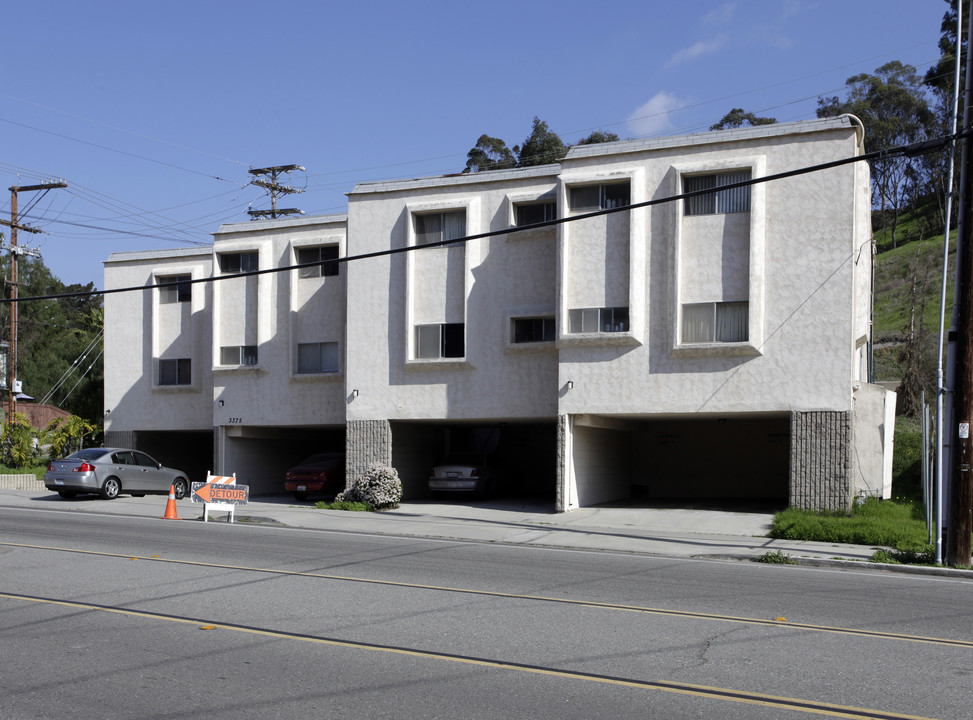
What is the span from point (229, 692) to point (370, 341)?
743 inches

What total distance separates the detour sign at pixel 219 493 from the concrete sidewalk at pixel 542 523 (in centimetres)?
66

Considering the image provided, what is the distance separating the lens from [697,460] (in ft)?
94.1

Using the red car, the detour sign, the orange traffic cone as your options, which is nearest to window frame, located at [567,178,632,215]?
the detour sign

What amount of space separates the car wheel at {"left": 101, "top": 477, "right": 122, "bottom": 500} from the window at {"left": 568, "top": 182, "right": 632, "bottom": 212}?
45.1 ft

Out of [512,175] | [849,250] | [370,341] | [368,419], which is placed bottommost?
[368,419]

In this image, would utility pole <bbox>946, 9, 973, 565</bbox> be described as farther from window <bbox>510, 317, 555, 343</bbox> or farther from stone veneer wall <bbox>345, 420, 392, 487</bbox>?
stone veneer wall <bbox>345, 420, 392, 487</bbox>

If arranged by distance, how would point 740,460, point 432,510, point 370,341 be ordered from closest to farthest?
point 432,510, point 370,341, point 740,460

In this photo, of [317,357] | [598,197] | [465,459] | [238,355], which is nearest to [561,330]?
[598,197]

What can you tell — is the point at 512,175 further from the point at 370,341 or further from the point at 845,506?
the point at 845,506

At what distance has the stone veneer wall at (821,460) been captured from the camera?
19.9 m

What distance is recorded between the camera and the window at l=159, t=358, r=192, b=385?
30.8m

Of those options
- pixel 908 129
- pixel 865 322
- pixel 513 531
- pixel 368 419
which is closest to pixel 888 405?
pixel 865 322

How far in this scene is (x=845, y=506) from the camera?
782 inches

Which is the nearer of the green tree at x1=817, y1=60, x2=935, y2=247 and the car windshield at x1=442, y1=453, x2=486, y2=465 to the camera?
the car windshield at x1=442, y1=453, x2=486, y2=465
